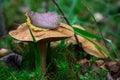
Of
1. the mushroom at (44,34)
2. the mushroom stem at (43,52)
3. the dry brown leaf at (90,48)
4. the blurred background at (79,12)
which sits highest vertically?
the mushroom at (44,34)

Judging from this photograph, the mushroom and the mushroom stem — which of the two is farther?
the mushroom stem

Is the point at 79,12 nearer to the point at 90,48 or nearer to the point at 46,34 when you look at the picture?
the point at 90,48

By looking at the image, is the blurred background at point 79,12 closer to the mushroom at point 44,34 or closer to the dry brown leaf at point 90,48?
the dry brown leaf at point 90,48

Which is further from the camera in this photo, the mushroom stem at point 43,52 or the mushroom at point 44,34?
the mushroom stem at point 43,52

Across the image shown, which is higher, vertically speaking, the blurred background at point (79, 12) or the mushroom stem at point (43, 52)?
the mushroom stem at point (43, 52)

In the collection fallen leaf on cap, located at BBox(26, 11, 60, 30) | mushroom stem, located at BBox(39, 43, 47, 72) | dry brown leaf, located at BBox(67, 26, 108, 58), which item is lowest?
dry brown leaf, located at BBox(67, 26, 108, 58)

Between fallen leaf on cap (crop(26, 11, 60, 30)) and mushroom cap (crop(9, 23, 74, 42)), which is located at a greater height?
fallen leaf on cap (crop(26, 11, 60, 30))

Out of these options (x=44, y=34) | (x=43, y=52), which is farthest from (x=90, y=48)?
(x=44, y=34)

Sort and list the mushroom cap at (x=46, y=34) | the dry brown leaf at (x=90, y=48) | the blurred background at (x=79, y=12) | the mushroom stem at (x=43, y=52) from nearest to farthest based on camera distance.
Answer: the mushroom cap at (x=46, y=34), the mushroom stem at (x=43, y=52), the dry brown leaf at (x=90, y=48), the blurred background at (x=79, y=12)

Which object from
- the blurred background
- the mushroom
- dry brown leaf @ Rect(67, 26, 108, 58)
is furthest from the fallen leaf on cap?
the blurred background

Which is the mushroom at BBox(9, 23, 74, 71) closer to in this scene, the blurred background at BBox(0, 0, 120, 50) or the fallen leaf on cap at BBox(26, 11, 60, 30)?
the fallen leaf on cap at BBox(26, 11, 60, 30)

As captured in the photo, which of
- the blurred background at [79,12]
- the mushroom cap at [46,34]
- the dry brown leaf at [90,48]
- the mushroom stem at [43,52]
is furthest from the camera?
the blurred background at [79,12]

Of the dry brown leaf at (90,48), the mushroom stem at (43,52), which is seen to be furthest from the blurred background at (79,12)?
the mushroom stem at (43,52)
